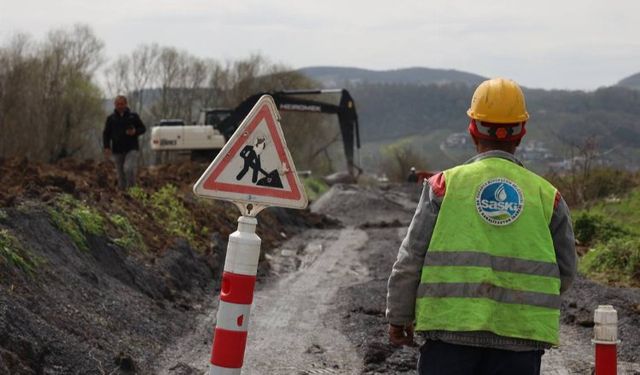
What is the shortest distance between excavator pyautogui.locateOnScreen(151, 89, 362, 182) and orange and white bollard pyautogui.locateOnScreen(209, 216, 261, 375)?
26.8m

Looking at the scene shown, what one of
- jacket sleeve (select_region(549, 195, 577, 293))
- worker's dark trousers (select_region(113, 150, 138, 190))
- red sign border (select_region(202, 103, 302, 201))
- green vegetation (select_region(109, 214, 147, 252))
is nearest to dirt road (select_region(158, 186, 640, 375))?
green vegetation (select_region(109, 214, 147, 252))

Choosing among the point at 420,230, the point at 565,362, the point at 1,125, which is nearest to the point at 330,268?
the point at 565,362

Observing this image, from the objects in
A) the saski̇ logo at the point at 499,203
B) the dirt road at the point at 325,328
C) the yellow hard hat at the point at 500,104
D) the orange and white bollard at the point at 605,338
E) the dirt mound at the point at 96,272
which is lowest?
the dirt road at the point at 325,328

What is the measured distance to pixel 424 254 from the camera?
14.1 ft

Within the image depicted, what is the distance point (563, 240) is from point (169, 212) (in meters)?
15.0

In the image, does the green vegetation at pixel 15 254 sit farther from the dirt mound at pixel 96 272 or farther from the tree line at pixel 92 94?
the tree line at pixel 92 94

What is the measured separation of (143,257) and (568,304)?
5.41m

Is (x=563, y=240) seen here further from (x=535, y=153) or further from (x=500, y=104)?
(x=535, y=153)

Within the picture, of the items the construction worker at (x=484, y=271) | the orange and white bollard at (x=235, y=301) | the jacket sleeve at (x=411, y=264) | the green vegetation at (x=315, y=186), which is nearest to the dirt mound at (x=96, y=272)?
the orange and white bollard at (x=235, y=301)

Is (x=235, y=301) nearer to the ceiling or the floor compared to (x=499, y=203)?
nearer to the floor

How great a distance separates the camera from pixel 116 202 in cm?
1661

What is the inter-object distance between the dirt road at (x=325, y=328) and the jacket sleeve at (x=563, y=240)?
437cm

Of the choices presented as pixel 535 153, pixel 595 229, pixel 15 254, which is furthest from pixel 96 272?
pixel 535 153

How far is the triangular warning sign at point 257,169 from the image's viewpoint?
561cm
